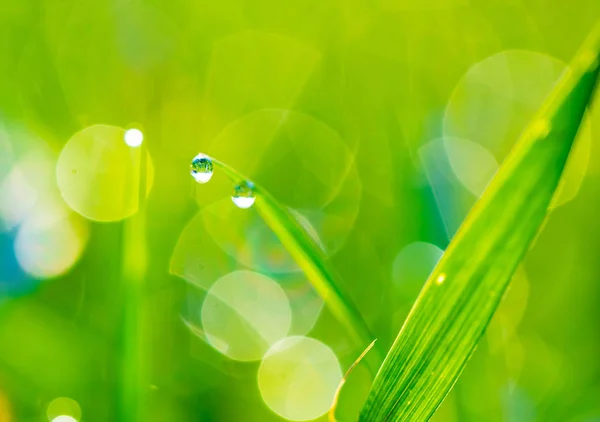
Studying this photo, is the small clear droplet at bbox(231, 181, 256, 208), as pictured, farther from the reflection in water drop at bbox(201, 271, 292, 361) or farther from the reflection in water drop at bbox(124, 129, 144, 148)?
the reflection in water drop at bbox(201, 271, 292, 361)

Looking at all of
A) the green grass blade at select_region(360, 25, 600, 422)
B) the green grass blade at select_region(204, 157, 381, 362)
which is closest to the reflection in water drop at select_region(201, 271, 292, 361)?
the green grass blade at select_region(204, 157, 381, 362)

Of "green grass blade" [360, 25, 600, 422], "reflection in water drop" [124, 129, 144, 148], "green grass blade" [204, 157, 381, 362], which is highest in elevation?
"reflection in water drop" [124, 129, 144, 148]

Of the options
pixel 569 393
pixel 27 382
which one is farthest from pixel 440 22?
pixel 27 382

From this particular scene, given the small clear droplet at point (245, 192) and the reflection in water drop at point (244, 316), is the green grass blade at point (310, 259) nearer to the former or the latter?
the small clear droplet at point (245, 192)

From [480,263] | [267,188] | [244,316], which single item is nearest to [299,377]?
[244,316]

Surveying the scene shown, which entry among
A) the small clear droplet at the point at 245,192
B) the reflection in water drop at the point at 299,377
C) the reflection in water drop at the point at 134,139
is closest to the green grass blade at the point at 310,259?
the small clear droplet at the point at 245,192

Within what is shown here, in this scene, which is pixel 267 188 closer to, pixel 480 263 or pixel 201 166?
pixel 201 166

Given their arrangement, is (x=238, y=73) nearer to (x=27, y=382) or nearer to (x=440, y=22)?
(x=440, y=22)

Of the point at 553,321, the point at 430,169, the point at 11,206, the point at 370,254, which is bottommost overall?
the point at 553,321
